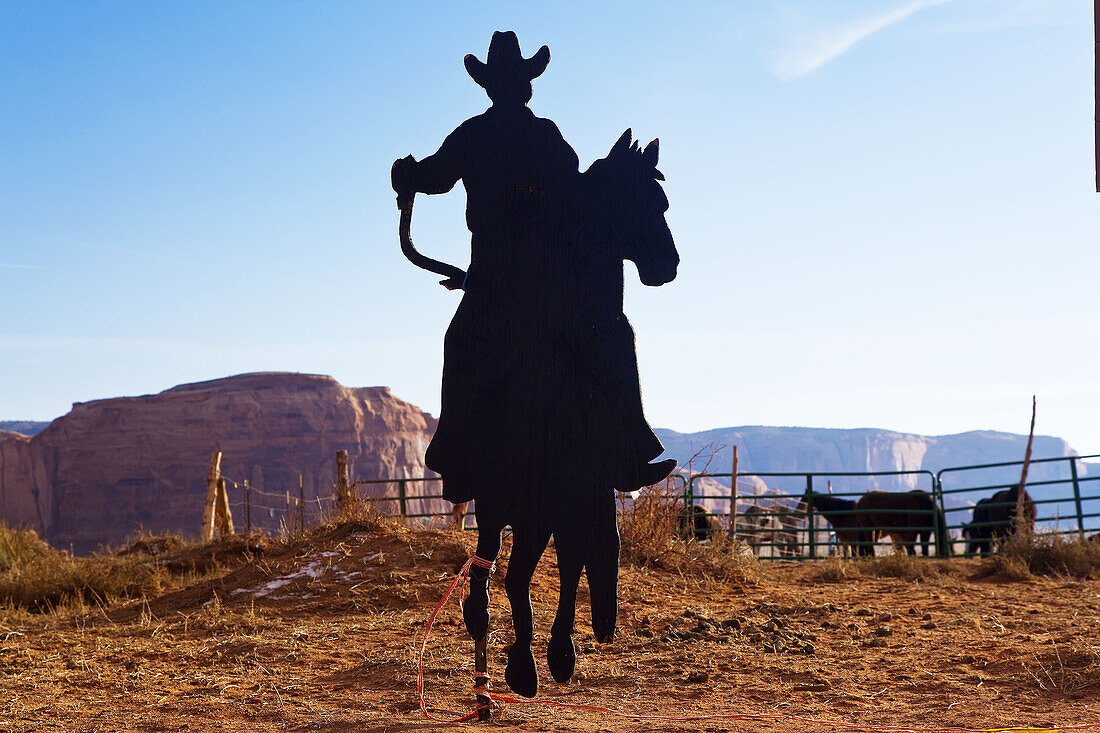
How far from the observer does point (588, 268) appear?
448cm

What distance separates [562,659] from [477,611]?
466 mm

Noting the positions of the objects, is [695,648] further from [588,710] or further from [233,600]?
[233,600]

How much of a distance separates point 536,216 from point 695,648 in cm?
336

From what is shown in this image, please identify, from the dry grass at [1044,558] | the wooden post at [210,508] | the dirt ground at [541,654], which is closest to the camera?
the dirt ground at [541,654]

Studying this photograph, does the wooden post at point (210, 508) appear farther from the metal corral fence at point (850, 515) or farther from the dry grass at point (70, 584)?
the metal corral fence at point (850, 515)

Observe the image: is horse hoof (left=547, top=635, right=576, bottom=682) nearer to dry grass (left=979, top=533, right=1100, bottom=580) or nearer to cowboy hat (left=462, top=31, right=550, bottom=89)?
cowboy hat (left=462, top=31, right=550, bottom=89)

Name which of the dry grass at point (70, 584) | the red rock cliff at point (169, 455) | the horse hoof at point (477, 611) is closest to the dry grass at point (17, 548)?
the dry grass at point (70, 584)

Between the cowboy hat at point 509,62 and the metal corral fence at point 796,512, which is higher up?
the cowboy hat at point 509,62

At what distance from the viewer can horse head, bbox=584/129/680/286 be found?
176 inches

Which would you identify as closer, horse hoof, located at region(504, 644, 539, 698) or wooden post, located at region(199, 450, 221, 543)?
horse hoof, located at region(504, 644, 539, 698)

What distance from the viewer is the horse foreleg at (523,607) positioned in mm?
4383

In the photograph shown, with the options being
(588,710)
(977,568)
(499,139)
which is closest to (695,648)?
(588,710)

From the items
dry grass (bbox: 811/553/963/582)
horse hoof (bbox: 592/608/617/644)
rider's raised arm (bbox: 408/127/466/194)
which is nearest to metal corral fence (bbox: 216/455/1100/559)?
dry grass (bbox: 811/553/963/582)

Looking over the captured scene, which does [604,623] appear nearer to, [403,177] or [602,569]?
[602,569]
